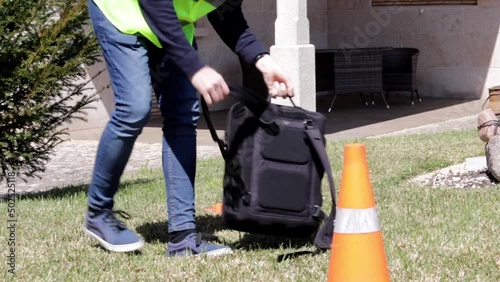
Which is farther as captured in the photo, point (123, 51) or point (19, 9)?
point (19, 9)

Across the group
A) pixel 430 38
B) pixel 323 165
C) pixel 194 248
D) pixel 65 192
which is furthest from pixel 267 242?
pixel 430 38

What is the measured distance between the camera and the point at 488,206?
5.89 meters

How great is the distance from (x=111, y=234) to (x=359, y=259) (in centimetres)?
143

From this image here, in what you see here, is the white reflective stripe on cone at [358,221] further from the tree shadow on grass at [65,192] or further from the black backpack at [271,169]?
the tree shadow on grass at [65,192]

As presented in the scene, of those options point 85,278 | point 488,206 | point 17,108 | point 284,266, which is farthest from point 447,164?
point 85,278

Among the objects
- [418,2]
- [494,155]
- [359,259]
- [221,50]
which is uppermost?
[359,259]

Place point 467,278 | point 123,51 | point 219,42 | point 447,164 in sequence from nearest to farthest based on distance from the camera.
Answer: point 467,278
point 123,51
point 447,164
point 219,42

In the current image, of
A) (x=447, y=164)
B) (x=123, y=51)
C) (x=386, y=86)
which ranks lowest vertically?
(x=386, y=86)

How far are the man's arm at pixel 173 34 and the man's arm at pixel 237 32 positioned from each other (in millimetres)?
476

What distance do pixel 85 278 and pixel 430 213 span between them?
7.08ft

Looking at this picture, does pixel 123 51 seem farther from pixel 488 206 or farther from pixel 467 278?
pixel 488 206

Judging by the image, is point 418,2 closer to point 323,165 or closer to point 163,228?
point 163,228

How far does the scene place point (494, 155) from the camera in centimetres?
676

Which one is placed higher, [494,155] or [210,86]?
[210,86]
